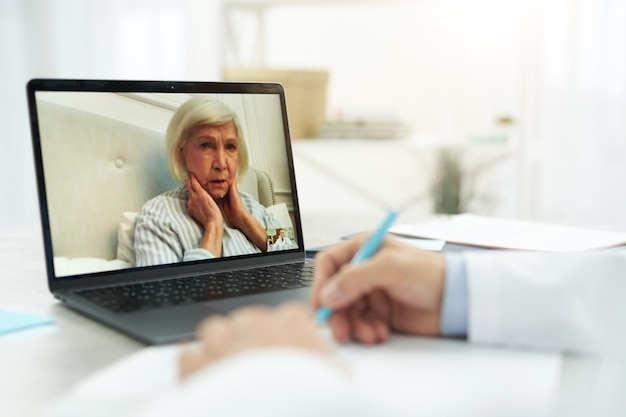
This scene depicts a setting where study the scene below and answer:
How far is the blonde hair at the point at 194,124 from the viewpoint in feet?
2.79

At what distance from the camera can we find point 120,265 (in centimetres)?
78

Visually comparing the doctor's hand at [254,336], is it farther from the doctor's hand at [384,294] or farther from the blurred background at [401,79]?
the blurred background at [401,79]

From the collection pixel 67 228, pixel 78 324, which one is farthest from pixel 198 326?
pixel 67 228

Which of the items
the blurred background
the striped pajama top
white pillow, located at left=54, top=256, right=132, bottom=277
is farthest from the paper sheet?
the blurred background

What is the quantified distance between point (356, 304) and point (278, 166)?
0.38 meters

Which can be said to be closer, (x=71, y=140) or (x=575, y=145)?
(x=71, y=140)

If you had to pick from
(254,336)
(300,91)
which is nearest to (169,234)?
(254,336)

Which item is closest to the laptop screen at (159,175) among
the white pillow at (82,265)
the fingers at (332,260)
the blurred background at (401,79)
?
the white pillow at (82,265)

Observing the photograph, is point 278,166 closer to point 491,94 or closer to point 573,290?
point 573,290

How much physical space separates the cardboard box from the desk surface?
1773 mm

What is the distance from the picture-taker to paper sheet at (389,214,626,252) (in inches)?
38.1

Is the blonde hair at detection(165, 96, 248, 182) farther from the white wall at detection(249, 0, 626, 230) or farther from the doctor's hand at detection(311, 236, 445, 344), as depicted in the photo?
the white wall at detection(249, 0, 626, 230)

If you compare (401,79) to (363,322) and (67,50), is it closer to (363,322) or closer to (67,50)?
(67,50)

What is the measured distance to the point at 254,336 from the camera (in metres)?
0.44
